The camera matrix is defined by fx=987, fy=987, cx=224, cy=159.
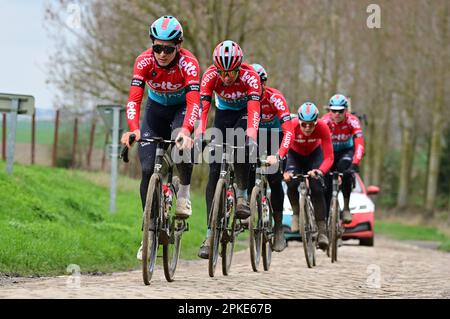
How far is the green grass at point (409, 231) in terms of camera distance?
109ft

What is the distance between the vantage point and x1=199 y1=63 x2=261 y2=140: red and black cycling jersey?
35.7 feet

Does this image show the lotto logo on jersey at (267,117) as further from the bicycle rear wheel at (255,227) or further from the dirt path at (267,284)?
the dirt path at (267,284)

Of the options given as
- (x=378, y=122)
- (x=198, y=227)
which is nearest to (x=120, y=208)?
(x=198, y=227)

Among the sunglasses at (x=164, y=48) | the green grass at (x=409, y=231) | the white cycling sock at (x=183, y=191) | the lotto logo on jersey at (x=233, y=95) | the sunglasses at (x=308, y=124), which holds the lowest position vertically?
the green grass at (x=409, y=231)

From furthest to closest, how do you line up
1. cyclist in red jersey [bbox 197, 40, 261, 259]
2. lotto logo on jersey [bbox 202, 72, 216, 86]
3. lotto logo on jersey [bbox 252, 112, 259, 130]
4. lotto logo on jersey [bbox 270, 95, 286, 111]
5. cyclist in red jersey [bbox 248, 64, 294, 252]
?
lotto logo on jersey [bbox 270, 95, 286, 111] → cyclist in red jersey [bbox 248, 64, 294, 252] → lotto logo on jersey [bbox 202, 72, 216, 86] → lotto logo on jersey [bbox 252, 112, 259, 130] → cyclist in red jersey [bbox 197, 40, 261, 259]

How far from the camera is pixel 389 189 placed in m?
58.4

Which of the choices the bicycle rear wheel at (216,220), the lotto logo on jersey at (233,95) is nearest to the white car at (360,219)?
the lotto logo on jersey at (233,95)

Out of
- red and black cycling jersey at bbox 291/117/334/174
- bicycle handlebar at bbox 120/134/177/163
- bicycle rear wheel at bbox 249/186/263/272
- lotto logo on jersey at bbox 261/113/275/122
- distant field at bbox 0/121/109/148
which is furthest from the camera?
distant field at bbox 0/121/109/148

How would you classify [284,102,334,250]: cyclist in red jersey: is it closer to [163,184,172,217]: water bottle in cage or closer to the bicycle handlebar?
[163,184,172,217]: water bottle in cage

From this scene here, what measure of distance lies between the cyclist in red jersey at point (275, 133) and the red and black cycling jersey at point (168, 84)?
222cm

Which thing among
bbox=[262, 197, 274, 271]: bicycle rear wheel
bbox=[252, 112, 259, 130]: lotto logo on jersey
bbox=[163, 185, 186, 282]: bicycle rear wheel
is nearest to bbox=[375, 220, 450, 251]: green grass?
bbox=[262, 197, 274, 271]: bicycle rear wheel

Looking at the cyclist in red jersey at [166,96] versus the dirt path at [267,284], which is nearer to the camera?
the dirt path at [267,284]

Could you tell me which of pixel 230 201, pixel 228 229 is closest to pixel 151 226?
pixel 228 229

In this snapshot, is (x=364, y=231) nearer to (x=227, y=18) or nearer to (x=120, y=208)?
(x=120, y=208)
